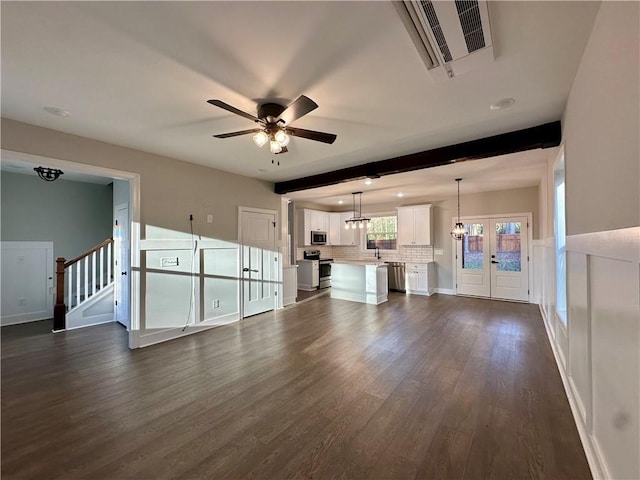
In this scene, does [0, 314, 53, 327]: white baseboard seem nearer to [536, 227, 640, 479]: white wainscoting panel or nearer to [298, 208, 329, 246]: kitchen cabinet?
[298, 208, 329, 246]: kitchen cabinet

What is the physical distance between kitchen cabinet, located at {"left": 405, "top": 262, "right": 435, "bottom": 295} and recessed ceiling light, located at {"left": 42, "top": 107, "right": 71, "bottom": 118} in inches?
274

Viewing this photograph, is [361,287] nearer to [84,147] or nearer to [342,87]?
[342,87]

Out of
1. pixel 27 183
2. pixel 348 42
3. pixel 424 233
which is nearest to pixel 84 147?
pixel 27 183

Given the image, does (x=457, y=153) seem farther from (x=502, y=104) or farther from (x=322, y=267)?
(x=322, y=267)

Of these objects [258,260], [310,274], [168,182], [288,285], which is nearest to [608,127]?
[168,182]

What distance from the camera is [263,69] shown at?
2.00m

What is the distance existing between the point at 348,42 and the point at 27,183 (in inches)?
252

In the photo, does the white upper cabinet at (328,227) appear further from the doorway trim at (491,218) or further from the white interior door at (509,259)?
the white interior door at (509,259)

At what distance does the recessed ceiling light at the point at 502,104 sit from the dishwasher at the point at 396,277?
5.21m

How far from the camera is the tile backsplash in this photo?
761cm

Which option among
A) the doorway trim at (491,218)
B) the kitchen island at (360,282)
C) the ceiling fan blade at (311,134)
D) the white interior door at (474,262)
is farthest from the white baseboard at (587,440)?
the white interior door at (474,262)

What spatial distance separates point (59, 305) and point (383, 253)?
7337 mm

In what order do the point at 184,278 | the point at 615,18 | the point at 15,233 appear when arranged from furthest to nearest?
the point at 15,233, the point at 184,278, the point at 615,18

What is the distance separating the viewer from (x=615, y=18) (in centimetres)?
128
